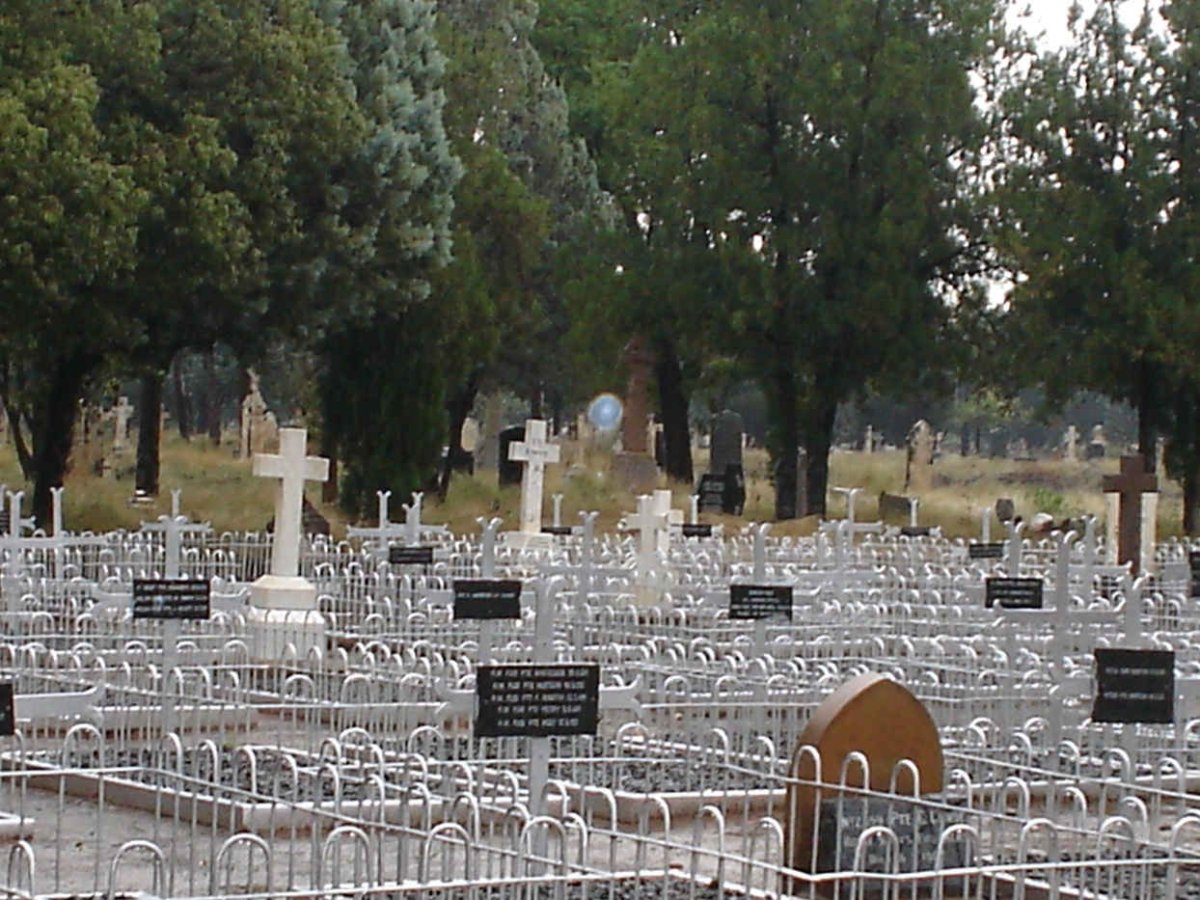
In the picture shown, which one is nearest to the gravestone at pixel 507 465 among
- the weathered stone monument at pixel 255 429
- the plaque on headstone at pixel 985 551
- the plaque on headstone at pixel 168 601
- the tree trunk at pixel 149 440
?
the weathered stone monument at pixel 255 429

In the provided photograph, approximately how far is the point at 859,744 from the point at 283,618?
32.4ft

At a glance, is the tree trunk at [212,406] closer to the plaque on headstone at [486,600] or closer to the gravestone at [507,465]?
the gravestone at [507,465]

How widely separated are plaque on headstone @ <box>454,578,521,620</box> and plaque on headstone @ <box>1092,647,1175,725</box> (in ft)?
14.2

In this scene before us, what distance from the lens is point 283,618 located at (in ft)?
62.4

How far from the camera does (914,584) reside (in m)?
22.5

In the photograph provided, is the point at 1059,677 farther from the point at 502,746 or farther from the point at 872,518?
the point at 872,518

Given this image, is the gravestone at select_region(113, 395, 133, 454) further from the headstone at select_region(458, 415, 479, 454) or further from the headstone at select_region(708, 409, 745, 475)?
the headstone at select_region(708, 409, 745, 475)

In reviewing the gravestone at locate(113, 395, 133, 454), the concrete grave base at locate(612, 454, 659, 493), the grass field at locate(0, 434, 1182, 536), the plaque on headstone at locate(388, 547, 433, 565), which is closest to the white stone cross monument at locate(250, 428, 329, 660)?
the plaque on headstone at locate(388, 547, 433, 565)

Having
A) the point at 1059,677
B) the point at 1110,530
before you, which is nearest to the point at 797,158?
the point at 1110,530

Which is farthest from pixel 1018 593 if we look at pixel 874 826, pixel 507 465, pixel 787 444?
pixel 507 465

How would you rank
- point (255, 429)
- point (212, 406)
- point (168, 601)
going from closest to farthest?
point (168, 601)
point (255, 429)
point (212, 406)

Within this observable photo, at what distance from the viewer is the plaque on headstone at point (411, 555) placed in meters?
21.3

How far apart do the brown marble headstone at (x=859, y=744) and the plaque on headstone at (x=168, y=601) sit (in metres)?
5.07

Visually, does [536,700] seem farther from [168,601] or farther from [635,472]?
[635,472]
